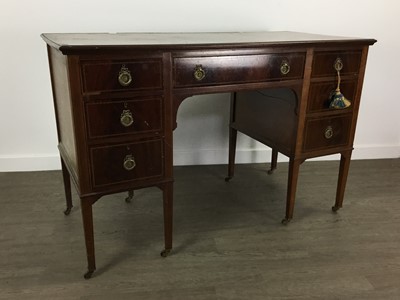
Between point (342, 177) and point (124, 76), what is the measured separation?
3.97 ft

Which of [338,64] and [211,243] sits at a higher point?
[338,64]

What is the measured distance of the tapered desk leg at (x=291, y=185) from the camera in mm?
1705

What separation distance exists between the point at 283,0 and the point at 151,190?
4.29 feet

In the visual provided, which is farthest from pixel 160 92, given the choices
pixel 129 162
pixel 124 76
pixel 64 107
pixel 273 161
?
pixel 273 161

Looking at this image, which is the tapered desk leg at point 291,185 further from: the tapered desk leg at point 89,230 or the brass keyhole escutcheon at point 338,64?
the tapered desk leg at point 89,230

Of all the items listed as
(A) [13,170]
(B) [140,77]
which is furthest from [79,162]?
(A) [13,170]

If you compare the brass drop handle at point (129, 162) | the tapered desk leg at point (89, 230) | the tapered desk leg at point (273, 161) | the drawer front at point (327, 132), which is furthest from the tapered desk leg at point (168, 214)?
the tapered desk leg at point (273, 161)

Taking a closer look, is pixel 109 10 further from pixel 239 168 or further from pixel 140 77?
pixel 239 168

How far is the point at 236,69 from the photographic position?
4.63ft

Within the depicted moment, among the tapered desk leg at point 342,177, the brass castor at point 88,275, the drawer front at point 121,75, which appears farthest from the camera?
the tapered desk leg at point 342,177

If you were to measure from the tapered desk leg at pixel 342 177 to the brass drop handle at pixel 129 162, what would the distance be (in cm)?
102

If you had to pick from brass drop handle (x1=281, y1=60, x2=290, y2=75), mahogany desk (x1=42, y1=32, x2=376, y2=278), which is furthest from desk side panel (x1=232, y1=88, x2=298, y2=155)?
brass drop handle (x1=281, y1=60, x2=290, y2=75)

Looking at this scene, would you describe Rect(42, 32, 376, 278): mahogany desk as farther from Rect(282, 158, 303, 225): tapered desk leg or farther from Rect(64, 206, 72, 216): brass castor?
Rect(64, 206, 72, 216): brass castor

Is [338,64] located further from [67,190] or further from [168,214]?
[67,190]
